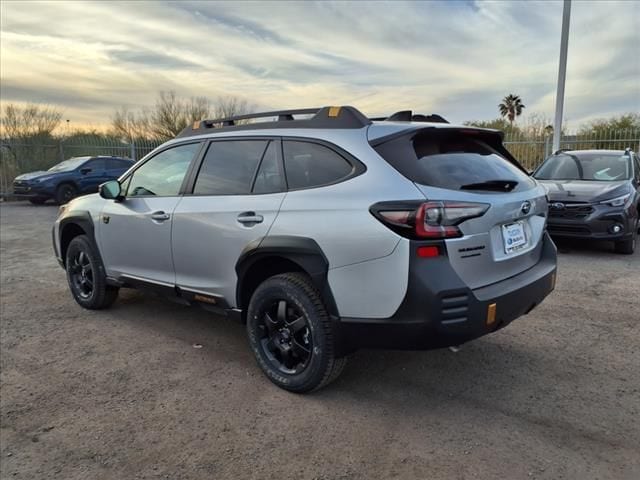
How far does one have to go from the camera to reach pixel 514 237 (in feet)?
9.80

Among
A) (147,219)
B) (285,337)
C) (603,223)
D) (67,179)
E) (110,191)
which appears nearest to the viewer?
(285,337)

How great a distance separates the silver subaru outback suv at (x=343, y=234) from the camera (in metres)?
2.60

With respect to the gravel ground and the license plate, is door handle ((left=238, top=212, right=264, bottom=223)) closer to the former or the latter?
the gravel ground

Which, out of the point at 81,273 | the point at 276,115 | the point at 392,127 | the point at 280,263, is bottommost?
the point at 81,273

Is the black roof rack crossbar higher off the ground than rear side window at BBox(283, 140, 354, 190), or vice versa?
the black roof rack crossbar

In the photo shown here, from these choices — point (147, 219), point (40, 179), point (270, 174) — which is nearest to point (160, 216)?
point (147, 219)

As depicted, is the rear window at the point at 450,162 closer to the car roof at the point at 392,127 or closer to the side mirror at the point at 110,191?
the car roof at the point at 392,127

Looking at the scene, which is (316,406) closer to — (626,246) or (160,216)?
(160,216)

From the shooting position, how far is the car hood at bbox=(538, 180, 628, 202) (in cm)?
709

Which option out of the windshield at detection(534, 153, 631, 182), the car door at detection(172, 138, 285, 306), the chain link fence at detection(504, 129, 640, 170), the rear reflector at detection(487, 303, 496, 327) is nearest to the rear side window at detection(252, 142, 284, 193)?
the car door at detection(172, 138, 285, 306)

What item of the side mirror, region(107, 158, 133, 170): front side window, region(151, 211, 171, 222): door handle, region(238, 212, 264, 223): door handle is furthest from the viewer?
region(107, 158, 133, 170): front side window

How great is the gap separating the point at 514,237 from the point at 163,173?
2.86m

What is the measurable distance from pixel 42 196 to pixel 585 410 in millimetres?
15845

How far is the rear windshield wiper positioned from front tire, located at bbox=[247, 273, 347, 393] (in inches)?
43.2
